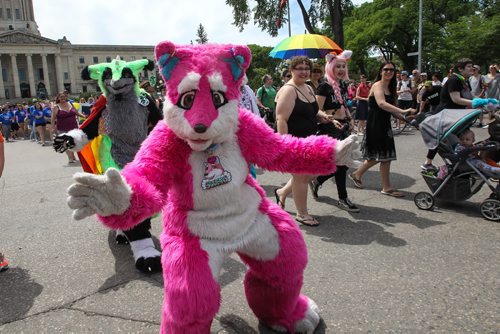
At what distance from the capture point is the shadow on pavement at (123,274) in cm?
323

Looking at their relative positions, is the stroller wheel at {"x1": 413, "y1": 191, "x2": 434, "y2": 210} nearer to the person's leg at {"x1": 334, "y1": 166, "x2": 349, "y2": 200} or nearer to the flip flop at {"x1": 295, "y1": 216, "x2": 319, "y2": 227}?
the person's leg at {"x1": 334, "y1": 166, "x2": 349, "y2": 200}

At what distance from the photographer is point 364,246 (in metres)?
3.79

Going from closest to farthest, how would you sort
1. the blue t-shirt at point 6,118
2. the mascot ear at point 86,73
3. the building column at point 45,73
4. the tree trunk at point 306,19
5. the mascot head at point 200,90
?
the mascot head at point 200,90, the mascot ear at point 86,73, the blue t-shirt at point 6,118, the tree trunk at point 306,19, the building column at point 45,73

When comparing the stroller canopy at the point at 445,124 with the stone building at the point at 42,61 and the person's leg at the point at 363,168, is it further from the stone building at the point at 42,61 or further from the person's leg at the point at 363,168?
the stone building at the point at 42,61

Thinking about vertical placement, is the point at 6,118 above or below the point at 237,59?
below

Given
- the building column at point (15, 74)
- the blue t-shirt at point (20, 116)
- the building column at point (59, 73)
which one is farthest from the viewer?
the building column at point (59, 73)

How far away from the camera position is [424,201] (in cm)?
479

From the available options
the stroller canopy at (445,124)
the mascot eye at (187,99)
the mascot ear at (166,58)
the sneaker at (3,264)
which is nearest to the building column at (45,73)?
the sneaker at (3,264)

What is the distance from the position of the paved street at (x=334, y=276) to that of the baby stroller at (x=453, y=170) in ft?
0.62

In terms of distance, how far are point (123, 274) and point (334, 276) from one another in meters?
1.83

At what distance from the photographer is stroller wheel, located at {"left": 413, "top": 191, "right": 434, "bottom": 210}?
15.6 feet

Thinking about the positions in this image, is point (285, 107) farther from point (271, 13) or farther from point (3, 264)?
point (271, 13)

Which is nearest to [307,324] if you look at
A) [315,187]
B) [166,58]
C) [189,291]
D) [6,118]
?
[189,291]

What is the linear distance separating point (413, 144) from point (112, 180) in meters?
9.30
